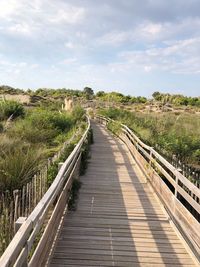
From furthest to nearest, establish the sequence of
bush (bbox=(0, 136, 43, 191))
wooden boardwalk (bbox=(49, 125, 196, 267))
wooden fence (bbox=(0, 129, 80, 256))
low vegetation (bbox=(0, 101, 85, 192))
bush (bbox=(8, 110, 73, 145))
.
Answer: bush (bbox=(8, 110, 73, 145)) < low vegetation (bbox=(0, 101, 85, 192)) < bush (bbox=(0, 136, 43, 191)) < wooden boardwalk (bbox=(49, 125, 196, 267)) < wooden fence (bbox=(0, 129, 80, 256))

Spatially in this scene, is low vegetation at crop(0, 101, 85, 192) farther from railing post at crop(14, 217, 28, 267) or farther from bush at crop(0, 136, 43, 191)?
railing post at crop(14, 217, 28, 267)

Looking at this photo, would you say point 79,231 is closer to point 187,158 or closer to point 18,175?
point 18,175

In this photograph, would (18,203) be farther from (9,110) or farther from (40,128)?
(9,110)

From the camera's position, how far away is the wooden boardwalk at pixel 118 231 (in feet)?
18.0

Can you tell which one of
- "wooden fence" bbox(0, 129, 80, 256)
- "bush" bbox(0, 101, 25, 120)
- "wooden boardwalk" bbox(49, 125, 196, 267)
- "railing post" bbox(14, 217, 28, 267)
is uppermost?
"bush" bbox(0, 101, 25, 120)

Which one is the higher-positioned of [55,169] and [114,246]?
[55,169]

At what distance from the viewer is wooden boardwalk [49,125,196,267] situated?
5.48m

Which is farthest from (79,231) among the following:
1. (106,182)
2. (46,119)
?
(46,119)

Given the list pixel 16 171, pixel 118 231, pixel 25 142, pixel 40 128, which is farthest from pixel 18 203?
pixel 40 128

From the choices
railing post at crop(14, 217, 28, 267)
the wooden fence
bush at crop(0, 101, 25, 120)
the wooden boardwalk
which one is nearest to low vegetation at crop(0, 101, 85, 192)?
bush at crop(0, 101, 25, 120)

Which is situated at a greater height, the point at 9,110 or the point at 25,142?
the point at 9,110

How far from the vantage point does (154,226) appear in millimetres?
7070

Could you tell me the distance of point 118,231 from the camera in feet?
21.9

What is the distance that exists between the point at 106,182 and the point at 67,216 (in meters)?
3.63
